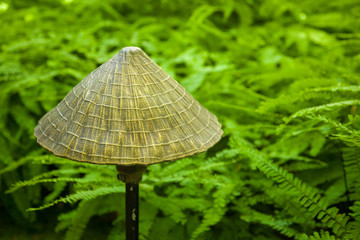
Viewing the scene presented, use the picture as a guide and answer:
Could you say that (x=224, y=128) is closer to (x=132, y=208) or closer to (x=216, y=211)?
(x=216, y=211)

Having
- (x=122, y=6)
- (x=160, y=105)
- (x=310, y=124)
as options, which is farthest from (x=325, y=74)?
(x=122, y=6)

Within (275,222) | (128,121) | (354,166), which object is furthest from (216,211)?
(128,121)

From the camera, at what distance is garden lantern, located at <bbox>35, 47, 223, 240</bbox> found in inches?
42.9

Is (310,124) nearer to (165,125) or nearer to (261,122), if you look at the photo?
(261,122)

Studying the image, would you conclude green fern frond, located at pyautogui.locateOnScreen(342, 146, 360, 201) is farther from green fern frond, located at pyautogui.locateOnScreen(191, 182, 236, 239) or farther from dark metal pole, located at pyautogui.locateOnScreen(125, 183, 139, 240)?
dark metal pole, located at pyautogui.locateOnScreen(125, 183, 139, 240)

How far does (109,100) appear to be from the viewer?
116cm

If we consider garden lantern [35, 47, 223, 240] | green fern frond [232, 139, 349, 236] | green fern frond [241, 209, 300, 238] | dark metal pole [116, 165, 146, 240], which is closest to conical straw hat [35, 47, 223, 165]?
garden lantern [35, 47, 223, 240]

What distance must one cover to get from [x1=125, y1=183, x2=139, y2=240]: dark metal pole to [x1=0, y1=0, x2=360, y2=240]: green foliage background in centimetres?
34

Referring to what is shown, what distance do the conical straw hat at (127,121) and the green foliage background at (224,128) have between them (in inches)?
21.1

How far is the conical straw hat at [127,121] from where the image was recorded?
3.58 ft

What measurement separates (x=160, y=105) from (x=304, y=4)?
385 cm

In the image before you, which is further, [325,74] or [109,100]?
[325,74]

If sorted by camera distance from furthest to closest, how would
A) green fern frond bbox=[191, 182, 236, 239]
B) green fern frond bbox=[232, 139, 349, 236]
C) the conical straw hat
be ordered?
1. green fern frond bbox=[191, 182, 236, 239]
2. green fern frond bbox=[232, 139, 349, 236]
3. the conical straw hat

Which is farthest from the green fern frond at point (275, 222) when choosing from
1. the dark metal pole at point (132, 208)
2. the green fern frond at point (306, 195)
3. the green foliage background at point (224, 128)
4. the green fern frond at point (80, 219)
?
the green fern frond at point (80, 219)
